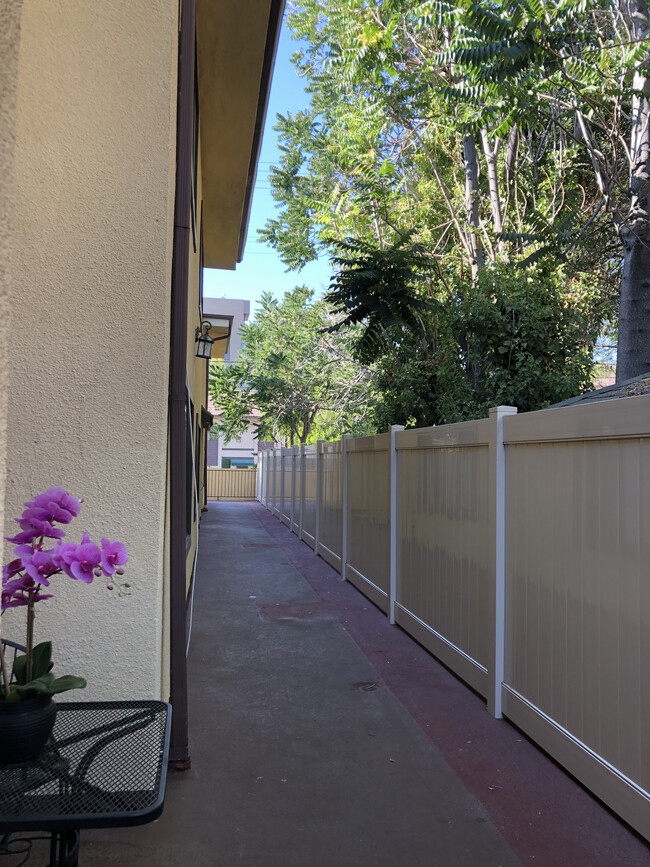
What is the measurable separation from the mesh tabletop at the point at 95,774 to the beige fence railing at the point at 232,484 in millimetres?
29525

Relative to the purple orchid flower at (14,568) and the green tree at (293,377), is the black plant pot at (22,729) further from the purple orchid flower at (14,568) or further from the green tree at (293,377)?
the green tree at (293,377)

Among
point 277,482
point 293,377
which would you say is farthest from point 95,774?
point 293,377

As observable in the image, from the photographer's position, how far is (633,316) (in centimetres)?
840

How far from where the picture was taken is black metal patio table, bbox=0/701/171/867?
1668mm

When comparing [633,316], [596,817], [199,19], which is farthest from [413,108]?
[596,817]

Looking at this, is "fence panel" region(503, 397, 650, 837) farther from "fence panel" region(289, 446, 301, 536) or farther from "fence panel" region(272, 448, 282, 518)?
"fence panel" region(272, 448, 282, 518)

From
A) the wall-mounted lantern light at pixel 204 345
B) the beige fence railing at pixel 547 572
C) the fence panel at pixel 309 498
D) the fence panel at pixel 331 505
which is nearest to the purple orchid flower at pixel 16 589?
the beige fence railing at pixel 547 572

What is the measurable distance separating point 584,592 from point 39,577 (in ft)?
8.65

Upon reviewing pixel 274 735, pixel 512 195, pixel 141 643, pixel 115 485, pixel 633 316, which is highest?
pixel 512 195

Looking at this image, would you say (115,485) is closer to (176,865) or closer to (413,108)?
(176,865)

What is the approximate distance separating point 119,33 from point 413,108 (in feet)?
32.0

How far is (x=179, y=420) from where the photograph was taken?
343 cm

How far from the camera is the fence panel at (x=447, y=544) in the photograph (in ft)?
15.4

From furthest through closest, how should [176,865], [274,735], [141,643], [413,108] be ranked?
[413,108] → [274,735] → [141,643] → [176,865]
